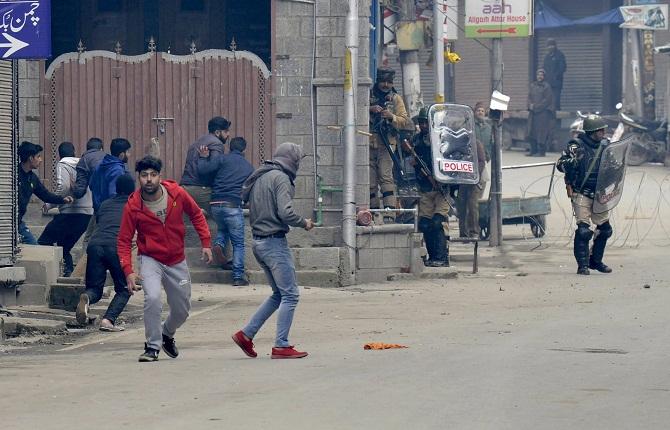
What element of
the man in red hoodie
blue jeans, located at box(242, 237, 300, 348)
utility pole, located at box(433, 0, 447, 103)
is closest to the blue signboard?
the man in red hoodie

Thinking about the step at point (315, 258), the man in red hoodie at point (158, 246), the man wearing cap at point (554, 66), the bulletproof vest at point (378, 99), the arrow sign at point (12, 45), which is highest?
the man wearing cap at point (554, 66)

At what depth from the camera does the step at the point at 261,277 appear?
16.6 m

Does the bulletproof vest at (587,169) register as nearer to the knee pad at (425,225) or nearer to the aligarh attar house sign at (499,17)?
the knee pad at (425,225)

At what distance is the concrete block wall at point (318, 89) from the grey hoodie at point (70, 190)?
7.33 ft

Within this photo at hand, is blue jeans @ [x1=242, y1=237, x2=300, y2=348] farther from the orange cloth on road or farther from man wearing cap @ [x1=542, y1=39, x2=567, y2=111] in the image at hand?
man wearing cap @ [x1=542, y1=39, x2=567, y2=111]

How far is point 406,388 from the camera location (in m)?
9.34

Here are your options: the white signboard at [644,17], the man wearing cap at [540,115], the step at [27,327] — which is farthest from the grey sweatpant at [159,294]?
the man wearing cap at [540,115]

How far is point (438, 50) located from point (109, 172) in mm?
6768

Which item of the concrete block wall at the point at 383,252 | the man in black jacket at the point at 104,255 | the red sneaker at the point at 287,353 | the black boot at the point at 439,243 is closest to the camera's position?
the red sneaker at the point at 287,353

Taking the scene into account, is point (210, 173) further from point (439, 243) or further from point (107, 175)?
point (439, 243)

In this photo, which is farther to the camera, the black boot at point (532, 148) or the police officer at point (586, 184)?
the black boot at point (532, 148)

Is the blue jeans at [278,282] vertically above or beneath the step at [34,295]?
above

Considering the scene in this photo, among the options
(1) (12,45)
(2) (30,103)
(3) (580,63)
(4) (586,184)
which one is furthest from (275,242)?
(3) (580,63)

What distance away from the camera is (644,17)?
30.9 m
